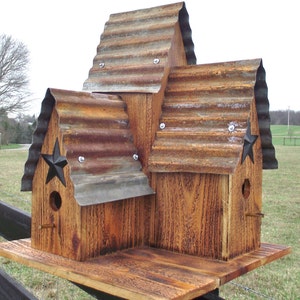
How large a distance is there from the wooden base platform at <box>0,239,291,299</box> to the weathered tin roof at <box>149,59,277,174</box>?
1.24 ft

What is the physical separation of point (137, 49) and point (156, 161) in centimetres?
59

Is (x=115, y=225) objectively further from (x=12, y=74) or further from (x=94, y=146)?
(x=12, y=74)

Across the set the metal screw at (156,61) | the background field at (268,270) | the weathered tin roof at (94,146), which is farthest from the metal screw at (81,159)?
the background field at (268,270)

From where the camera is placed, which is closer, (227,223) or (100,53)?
(227,223)

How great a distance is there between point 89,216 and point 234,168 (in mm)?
622

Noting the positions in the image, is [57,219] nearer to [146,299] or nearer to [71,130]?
[71,130]

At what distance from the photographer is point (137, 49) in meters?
2.21

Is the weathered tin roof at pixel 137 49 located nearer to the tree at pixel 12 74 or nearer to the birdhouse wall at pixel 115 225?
the birdhouse wall at pixel 115 225

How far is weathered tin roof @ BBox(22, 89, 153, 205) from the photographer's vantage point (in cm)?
182

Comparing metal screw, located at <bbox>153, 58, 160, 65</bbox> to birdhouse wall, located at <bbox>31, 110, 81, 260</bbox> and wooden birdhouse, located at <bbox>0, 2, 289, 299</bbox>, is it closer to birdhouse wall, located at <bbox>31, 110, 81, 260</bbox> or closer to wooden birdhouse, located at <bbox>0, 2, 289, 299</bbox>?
wooden birdhouse, located at <bbox>0, 2, 289, 299</bbox>

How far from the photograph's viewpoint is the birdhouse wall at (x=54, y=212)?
73.6 inches

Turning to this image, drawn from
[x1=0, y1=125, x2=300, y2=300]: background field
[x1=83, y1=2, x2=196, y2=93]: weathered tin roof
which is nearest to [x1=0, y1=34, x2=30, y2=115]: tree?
[x1=0, y1=125, x2=300, y2=300]: background field

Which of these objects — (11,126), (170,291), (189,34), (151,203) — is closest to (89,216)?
(151,203)

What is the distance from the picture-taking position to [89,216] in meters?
1.86
